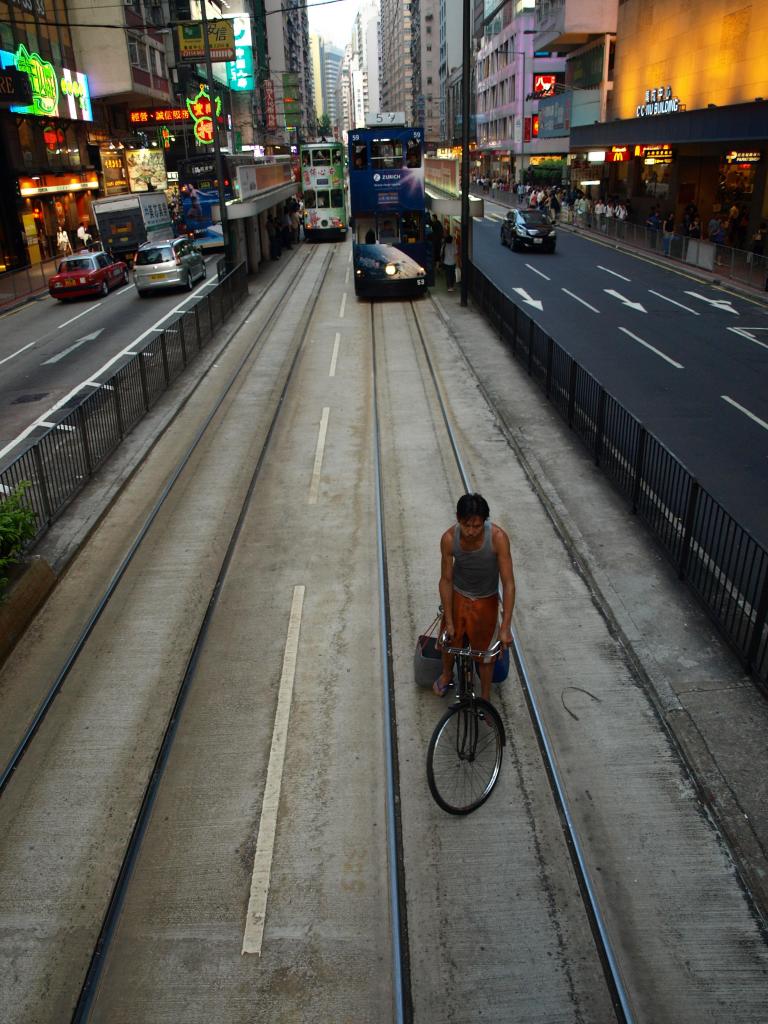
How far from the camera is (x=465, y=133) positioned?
2331cm

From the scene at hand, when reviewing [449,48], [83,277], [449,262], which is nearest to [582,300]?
[449,262]

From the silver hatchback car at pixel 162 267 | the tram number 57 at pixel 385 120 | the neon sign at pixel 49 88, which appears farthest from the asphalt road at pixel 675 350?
the neon sign at pixel 49 88

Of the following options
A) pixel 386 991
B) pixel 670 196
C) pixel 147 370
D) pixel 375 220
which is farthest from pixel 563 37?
pixel 386 991

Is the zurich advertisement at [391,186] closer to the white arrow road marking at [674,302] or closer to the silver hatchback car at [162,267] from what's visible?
the silver hatchback car at [162,267]

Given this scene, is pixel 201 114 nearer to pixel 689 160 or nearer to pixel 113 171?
pixel 113 171

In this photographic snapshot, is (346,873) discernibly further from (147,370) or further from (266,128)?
(266,128)

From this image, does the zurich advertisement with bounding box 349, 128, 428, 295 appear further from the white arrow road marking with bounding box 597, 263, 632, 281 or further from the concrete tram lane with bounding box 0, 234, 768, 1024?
the concrete tram lane with bounding box 0, 234, 768, 1024

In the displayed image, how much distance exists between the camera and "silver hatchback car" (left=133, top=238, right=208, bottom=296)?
29.2 m

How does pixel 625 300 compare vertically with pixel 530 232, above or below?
below

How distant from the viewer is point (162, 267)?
95.9 ft

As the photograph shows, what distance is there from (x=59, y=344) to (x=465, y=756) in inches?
818

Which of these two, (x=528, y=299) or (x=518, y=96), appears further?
(x=518, y=96)

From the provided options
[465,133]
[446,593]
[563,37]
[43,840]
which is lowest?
[43,840]

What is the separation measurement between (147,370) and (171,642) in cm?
918
